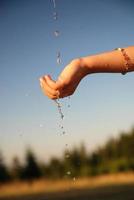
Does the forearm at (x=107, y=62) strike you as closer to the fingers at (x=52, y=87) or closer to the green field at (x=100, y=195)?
the fingers at (x=52, y=87)

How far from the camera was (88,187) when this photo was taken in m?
27.3

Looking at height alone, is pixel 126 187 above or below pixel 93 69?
below

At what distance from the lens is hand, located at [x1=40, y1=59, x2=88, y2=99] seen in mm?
1014

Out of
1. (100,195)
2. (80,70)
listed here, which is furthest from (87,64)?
(100,195)

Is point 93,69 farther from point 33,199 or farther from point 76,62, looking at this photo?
point 33,199

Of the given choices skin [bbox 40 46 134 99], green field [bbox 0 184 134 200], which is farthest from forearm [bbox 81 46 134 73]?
green field [bbox 0 184 134 200]

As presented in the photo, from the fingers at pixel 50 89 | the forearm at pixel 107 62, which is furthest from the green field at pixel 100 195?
the fingers at pixel 50 89

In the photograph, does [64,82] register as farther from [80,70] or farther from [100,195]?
[100,195]

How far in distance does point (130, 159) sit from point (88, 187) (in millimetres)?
4576

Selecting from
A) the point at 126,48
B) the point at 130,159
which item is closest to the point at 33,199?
the point at 130,159

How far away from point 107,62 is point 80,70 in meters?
0.07

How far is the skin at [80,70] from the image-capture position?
40.1 inches

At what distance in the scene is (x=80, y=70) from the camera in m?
1.05

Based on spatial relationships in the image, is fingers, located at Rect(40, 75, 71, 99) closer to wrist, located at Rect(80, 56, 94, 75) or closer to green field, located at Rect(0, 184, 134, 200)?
wrist, located at Rect(80, 56, 94, 75)
